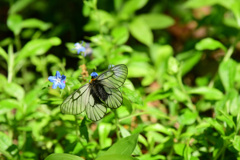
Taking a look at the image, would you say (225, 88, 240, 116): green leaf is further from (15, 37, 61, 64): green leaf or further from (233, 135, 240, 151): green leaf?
(15, 37, 61, 64): green leaf

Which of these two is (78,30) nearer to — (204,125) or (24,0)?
(24,0)

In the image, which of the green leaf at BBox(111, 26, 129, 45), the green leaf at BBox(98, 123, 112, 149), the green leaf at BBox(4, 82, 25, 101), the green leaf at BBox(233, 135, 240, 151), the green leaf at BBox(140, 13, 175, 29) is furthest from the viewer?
the green leaf at BBox(140, 13, 175, 29)

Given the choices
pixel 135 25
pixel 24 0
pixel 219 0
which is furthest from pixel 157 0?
pixel 24 0

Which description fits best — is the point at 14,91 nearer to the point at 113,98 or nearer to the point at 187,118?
the point at 113,98

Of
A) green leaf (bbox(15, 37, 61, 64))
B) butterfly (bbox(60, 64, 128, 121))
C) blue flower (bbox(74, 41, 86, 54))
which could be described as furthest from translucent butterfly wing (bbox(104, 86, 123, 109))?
green leaf (bbox(15, 37, 61, 64))

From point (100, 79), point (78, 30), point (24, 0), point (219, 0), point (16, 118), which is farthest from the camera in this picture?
point (78, 30)

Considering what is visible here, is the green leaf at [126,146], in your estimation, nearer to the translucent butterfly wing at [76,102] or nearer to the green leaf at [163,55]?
the translucent butterfly wing at [76,102]

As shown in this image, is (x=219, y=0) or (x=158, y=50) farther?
(x=158, y=50)
